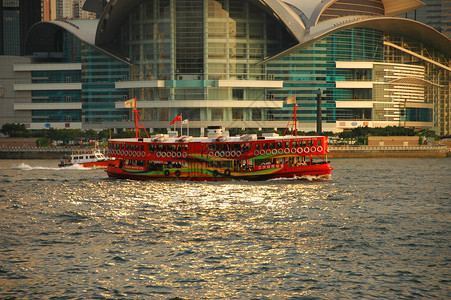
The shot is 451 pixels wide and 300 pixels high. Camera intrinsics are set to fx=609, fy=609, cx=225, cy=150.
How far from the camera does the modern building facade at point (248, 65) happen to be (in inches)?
5832

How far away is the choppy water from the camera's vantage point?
27453 millimetres

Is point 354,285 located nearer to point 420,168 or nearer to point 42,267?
point 42,267

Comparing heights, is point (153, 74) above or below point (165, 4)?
below

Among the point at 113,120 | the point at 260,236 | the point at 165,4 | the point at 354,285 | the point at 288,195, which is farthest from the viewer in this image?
the point at 113,120

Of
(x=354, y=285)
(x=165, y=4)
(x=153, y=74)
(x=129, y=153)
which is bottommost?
(x=354, y=285)

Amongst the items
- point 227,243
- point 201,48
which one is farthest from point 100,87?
point 227,243

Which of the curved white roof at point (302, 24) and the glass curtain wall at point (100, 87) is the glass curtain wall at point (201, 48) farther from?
the glass curtain wall at point (100, 87)

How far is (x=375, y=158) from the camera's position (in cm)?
11881

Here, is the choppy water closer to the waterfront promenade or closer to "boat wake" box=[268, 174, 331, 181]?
"boat wake" box=[268, 174, 331, 181]

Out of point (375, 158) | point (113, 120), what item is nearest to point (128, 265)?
point (375, 158)

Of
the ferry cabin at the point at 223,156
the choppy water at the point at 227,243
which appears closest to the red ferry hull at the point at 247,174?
the ferry cabin at the point at 223,156

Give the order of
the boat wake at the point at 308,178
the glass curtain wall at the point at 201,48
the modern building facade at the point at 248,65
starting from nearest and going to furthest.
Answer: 1. the boat wake at the point at 308,178
2. the glass curtain wall at the point at 201,48
3. the modern building facade at the point at 248,65

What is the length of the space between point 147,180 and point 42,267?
1597 inches

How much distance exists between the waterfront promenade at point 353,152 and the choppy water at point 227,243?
193 feet
